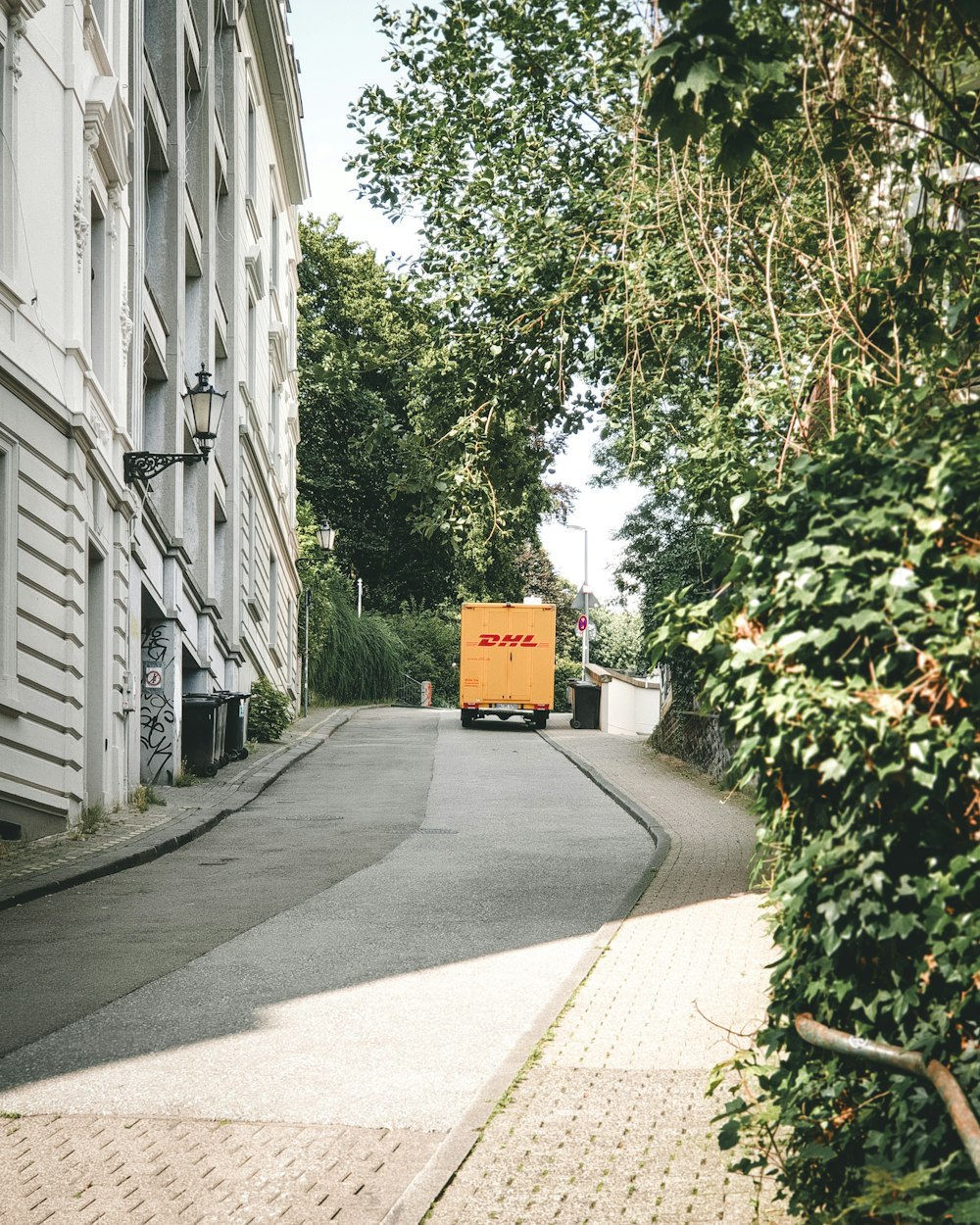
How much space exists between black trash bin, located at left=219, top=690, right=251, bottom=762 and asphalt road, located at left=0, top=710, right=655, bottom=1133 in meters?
6.49

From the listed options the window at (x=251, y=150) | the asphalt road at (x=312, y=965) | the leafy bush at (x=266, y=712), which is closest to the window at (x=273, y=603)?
the leafy bush at (x=266, y=712)

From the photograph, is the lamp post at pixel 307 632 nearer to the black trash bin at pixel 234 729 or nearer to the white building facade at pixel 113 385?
the white building facade at pixel 113 385

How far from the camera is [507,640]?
34.8m

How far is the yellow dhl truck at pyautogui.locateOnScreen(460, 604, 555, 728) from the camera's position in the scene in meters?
34.4

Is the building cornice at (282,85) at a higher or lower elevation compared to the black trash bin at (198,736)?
higher

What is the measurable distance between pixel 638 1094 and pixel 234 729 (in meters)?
18.4

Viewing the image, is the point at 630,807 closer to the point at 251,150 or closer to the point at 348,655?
the point at 251,150

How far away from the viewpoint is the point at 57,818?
13.3 meters

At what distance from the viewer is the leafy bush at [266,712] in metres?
27.2

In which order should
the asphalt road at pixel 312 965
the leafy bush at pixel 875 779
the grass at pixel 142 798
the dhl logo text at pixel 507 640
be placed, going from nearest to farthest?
the leafy bush at pixel 875 779
the asphalt road at pixel 312 965
the grass at pixel 142 798
the dhl logo text at pixel 507 640

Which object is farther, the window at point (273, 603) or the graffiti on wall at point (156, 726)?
the window at point (273, 603)

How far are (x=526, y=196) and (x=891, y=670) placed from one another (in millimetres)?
9866

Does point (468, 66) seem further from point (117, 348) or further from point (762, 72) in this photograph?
point (762, 72)

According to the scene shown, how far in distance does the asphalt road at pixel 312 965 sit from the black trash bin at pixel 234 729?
6.49m
